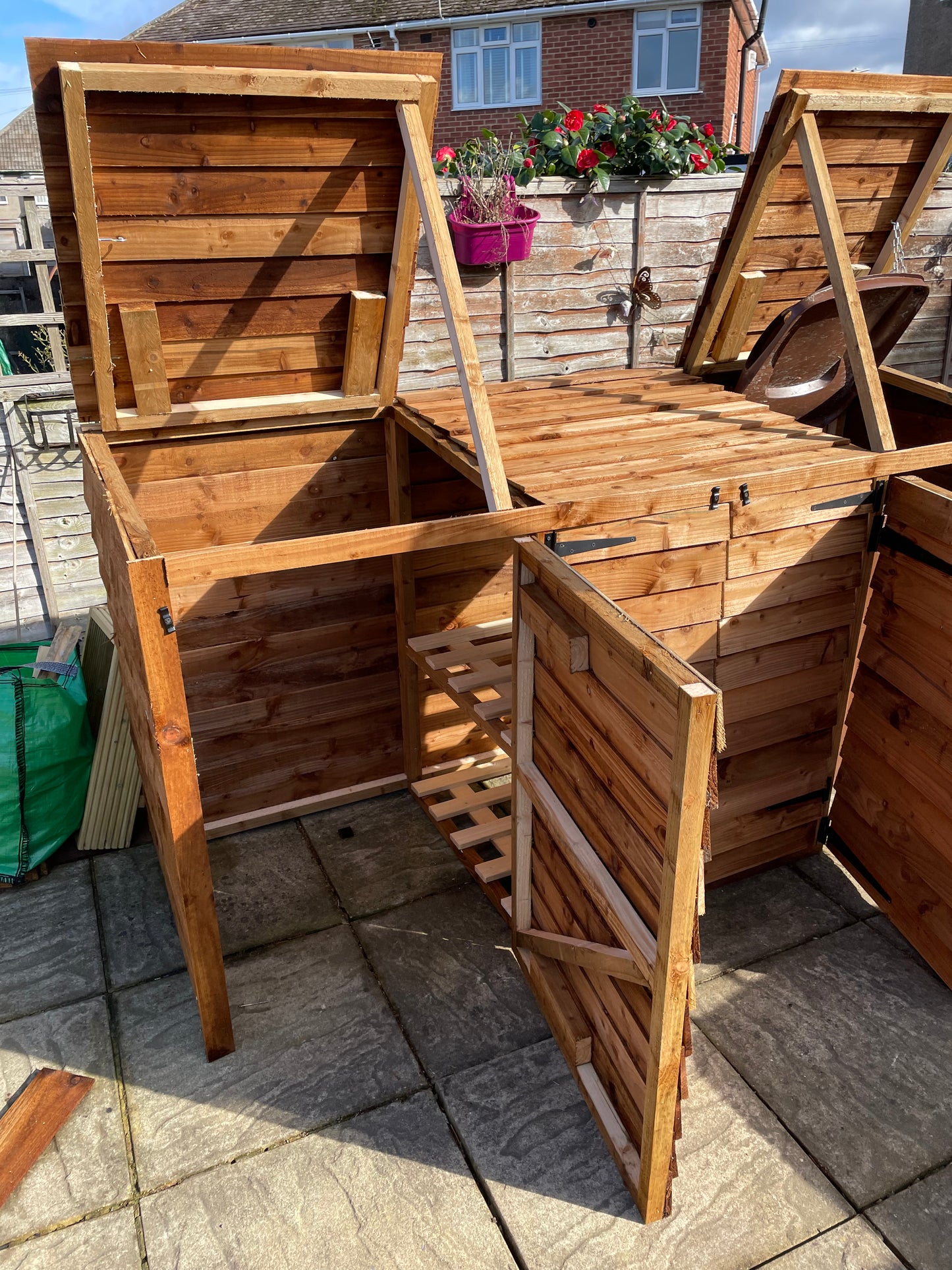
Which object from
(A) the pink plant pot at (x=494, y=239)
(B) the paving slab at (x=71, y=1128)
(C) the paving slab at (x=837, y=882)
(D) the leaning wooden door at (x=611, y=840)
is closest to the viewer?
(D) the leaning wooden door at (x=611, y=840)

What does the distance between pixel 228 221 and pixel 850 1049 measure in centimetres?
414

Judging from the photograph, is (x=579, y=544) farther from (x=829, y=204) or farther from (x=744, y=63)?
(x=744, y=63)

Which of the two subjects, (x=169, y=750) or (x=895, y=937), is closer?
(x=169, y=750)

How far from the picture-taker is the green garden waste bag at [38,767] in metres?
4.63

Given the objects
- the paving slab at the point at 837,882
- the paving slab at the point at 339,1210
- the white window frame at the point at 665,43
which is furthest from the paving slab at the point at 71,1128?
the white window frame at the point at 665,43

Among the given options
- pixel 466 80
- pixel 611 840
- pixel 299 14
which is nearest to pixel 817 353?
pixel 611 840

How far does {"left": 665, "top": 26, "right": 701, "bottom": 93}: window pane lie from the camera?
62.5 ft

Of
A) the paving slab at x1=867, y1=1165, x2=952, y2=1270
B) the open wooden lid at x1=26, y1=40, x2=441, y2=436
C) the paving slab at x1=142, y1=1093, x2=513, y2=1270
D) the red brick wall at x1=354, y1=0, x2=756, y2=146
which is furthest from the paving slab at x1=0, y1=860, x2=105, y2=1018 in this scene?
the red brick wall at x1=354, y1=0, x2=756, y2=146

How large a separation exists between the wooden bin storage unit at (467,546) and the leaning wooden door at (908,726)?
2cm

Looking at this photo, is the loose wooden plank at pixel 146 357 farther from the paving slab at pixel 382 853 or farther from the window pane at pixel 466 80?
the window pane at pixel 466 80

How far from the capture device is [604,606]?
8.86ft

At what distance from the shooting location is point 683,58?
19344 millimetres

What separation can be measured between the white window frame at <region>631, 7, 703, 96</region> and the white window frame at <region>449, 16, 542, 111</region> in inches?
77.4

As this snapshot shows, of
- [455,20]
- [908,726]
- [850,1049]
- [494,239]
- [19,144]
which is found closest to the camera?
[850,1049]
